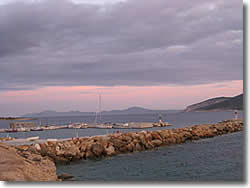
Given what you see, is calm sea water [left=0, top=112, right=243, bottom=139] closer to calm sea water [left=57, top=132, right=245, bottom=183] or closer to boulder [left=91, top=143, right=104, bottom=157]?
boulder [left=91, top=143, right=104, bottom=157]

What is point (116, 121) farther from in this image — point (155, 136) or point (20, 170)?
point (20, 170)

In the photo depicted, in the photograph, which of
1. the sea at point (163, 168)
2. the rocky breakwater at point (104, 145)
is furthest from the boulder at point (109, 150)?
the sea at point (163, 168)

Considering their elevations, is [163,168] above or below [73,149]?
below

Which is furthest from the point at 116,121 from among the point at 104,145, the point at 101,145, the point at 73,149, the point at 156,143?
the point at 73,149

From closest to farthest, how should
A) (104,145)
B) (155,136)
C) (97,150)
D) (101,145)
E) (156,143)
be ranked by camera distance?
(97,150), (101,145), (104,145), (156,143), (155,136)

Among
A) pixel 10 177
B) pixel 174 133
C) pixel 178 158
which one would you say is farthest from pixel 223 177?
pixel 174 133

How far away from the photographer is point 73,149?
1653cm

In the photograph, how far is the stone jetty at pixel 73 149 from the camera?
8.31 m

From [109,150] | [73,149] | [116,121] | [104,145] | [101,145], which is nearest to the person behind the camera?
[73,149]

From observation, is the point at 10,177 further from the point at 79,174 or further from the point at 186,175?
the point at 186,175

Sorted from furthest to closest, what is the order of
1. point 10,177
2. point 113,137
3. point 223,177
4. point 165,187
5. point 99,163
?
point 113,137 < point 99,163 < point 223,177 < point 10,177 < point 165,187

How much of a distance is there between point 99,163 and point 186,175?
5.56m

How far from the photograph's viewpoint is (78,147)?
675 inches

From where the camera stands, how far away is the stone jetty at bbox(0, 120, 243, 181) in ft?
27.3
